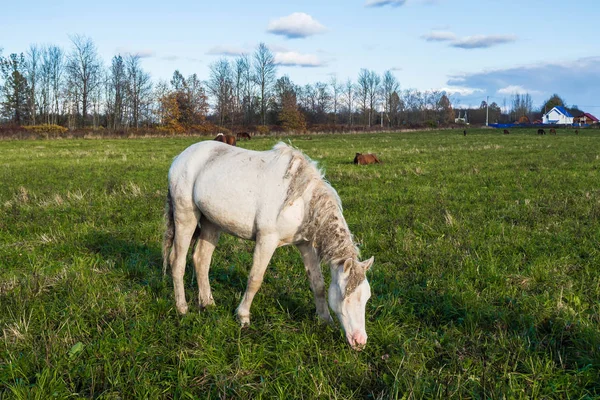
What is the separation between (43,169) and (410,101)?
135 m

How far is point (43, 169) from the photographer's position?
1698cm

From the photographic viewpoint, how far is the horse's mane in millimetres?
4203

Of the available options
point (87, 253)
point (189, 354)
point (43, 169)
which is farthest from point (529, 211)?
point (43, 169)

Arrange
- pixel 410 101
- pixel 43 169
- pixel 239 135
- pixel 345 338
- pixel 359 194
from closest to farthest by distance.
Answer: pixel 345 338
pixel 359 194
pixel 43 169
pixel 239 135
pixel 410 101

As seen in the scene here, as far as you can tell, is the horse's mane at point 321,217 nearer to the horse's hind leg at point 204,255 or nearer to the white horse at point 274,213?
the white horse at point 274,213

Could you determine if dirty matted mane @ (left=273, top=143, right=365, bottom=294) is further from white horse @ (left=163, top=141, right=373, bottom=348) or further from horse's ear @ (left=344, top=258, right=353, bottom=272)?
horse's ear @ (left=344, top=258, right=353, bottom=272)

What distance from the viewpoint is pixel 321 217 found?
4.32 m

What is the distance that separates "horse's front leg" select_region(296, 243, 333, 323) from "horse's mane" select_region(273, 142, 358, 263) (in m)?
0.25

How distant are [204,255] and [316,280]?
1.50m

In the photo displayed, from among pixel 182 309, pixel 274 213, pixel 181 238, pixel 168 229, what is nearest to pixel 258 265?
pixel 274 213

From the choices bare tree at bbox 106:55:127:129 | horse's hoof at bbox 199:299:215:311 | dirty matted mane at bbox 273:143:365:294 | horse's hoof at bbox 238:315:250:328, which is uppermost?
bare tree at bbox 106:55:127:129

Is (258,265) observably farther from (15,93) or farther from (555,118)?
(555,118)

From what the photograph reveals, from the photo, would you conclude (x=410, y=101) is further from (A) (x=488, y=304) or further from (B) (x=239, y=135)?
(A) (x=488, y=304)

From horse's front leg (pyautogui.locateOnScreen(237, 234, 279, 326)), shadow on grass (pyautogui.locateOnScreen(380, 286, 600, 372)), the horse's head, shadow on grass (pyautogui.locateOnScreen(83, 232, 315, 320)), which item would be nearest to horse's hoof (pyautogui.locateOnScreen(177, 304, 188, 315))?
shadow on grass (pyautogui.locateOnScreen(83, 232, 315, 320))
